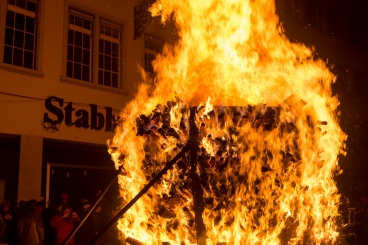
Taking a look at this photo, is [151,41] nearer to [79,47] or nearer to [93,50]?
[93,50]

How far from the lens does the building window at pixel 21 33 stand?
11734mm

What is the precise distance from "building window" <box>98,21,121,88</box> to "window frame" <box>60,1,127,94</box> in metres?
0.10

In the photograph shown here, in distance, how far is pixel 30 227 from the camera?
8594 mm

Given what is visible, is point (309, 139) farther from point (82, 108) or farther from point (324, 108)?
point (82, 108)

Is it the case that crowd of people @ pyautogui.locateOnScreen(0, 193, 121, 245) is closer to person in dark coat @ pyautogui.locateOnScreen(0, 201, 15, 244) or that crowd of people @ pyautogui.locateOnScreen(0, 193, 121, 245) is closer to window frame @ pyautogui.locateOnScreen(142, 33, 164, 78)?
person in dark coat @ pyautogui.locateOnScreen(0, 201, 15, 244)

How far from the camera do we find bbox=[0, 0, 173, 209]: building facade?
11477 millimetres

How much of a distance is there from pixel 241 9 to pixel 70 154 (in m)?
8.81

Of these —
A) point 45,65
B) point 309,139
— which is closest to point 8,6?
point 45,65

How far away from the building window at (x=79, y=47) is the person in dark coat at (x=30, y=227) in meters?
5.18

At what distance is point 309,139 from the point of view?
159 inches

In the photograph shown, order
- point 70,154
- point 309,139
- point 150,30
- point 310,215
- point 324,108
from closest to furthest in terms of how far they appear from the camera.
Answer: point 309,139, point 310,215, point 324,108, point 70,154, point 150,30

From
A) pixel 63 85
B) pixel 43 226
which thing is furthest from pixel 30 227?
pixel 63 85

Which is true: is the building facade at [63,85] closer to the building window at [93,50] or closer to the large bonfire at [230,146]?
the building window at [93,50]

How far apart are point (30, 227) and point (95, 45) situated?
6657 mm
